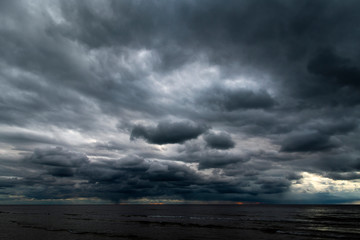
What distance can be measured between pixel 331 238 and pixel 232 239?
69.2 ft

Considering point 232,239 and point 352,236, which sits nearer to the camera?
point 232,239

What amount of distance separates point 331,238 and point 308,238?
5.23 m

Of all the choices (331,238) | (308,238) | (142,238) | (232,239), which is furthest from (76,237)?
(331,238)

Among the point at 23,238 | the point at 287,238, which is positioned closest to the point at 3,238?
the point at 23,238

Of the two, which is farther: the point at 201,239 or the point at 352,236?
the point at 352,236

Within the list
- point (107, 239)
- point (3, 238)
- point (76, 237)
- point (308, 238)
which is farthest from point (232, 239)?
point (3, 238)

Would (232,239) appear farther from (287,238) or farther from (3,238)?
(3,238)

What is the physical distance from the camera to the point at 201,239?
4731cm

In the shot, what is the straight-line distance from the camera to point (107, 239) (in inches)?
1863

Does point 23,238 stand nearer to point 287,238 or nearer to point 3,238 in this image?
point 3,238

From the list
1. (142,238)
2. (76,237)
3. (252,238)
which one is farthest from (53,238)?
(252,238)

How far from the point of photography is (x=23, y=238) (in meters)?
48.9

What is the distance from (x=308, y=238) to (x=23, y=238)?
59.2m

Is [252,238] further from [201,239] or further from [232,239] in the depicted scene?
[201,239]
